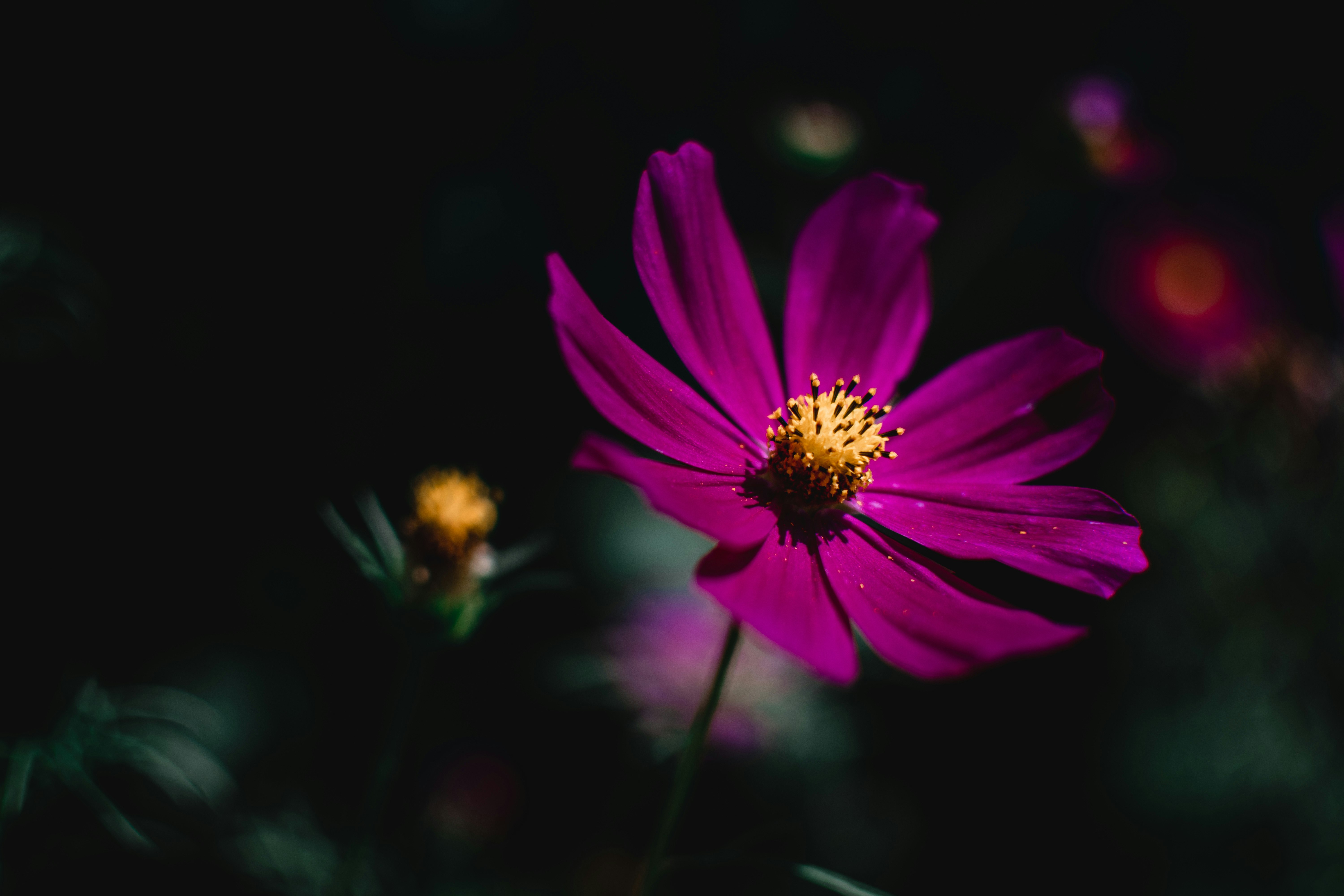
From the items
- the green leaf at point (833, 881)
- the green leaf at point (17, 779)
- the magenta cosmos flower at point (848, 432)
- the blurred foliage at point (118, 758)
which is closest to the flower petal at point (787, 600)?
the magenta cosmos flower at point (848, 432)

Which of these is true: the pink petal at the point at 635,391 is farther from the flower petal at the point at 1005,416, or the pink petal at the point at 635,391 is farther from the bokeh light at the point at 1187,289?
the bokeh light at the point at 1187,289

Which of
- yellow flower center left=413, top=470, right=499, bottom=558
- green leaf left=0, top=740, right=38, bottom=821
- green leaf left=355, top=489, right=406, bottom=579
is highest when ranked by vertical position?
yellow flower center left=413, top=470, right=499, bottom=558

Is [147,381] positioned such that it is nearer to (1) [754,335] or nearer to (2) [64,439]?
(2) [64,439]

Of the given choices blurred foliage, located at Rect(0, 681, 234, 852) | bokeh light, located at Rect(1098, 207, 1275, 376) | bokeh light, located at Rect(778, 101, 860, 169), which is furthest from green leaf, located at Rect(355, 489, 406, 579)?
bokeh light, located at Rect(1098, 207, 1275, 376)

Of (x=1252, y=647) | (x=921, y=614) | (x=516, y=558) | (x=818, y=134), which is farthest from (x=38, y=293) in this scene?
(x=1252, y=647)

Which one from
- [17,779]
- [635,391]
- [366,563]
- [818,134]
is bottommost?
[17,779]

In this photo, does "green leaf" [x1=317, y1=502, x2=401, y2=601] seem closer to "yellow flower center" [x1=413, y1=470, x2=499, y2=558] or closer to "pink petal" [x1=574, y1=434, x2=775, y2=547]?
"yellow flower center" [x1=413, y1=470, x2=499, y2=558]

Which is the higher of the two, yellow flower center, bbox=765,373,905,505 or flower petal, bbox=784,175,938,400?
flower petal, bbox=784,175,938,400

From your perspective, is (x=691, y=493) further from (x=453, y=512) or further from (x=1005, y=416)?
(x=1005, y=416)
